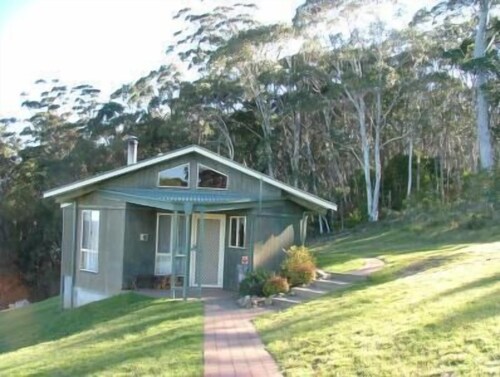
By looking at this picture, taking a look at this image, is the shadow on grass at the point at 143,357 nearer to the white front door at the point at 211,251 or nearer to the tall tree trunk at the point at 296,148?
the white front door at the point at 211,251

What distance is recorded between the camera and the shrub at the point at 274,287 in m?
14.4

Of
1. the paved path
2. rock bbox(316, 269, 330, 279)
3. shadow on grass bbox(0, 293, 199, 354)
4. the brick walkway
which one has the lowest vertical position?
shadow on grass bbox(0, 293, 199, 354)

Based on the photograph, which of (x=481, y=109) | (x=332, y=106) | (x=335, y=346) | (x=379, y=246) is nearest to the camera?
(x=335, y=346)

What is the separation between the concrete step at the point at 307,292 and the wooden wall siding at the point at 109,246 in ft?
16.1

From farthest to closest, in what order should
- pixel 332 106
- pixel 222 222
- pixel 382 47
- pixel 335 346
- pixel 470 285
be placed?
pixel 332 106 < pixel 382 47 < pixel 222 222 < pixel 470 285 < pixel 335 346

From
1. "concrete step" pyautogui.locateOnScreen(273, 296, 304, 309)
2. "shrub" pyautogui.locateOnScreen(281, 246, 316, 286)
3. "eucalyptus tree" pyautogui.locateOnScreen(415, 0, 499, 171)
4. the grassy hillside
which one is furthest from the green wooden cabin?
"eucalyptus tree" pyautogui.locateOnScreen(415, 0, 499, 171)

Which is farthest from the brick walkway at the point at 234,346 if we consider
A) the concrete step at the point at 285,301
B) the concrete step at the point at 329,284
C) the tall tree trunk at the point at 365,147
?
the tall tree trunk at the point at 365,147

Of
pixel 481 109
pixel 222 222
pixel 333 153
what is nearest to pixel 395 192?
pixel 333 153

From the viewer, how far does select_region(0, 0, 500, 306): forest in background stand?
3359 centimetres

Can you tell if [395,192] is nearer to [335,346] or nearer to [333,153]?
[333,153]

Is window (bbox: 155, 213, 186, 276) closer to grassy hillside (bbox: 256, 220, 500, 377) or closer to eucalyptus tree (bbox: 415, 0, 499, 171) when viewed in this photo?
grassy hillside (bbox: 256, 220, 500, 377)

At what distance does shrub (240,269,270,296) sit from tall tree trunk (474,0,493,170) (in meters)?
19.3

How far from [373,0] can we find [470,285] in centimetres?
2555

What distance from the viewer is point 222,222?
1778 cm
